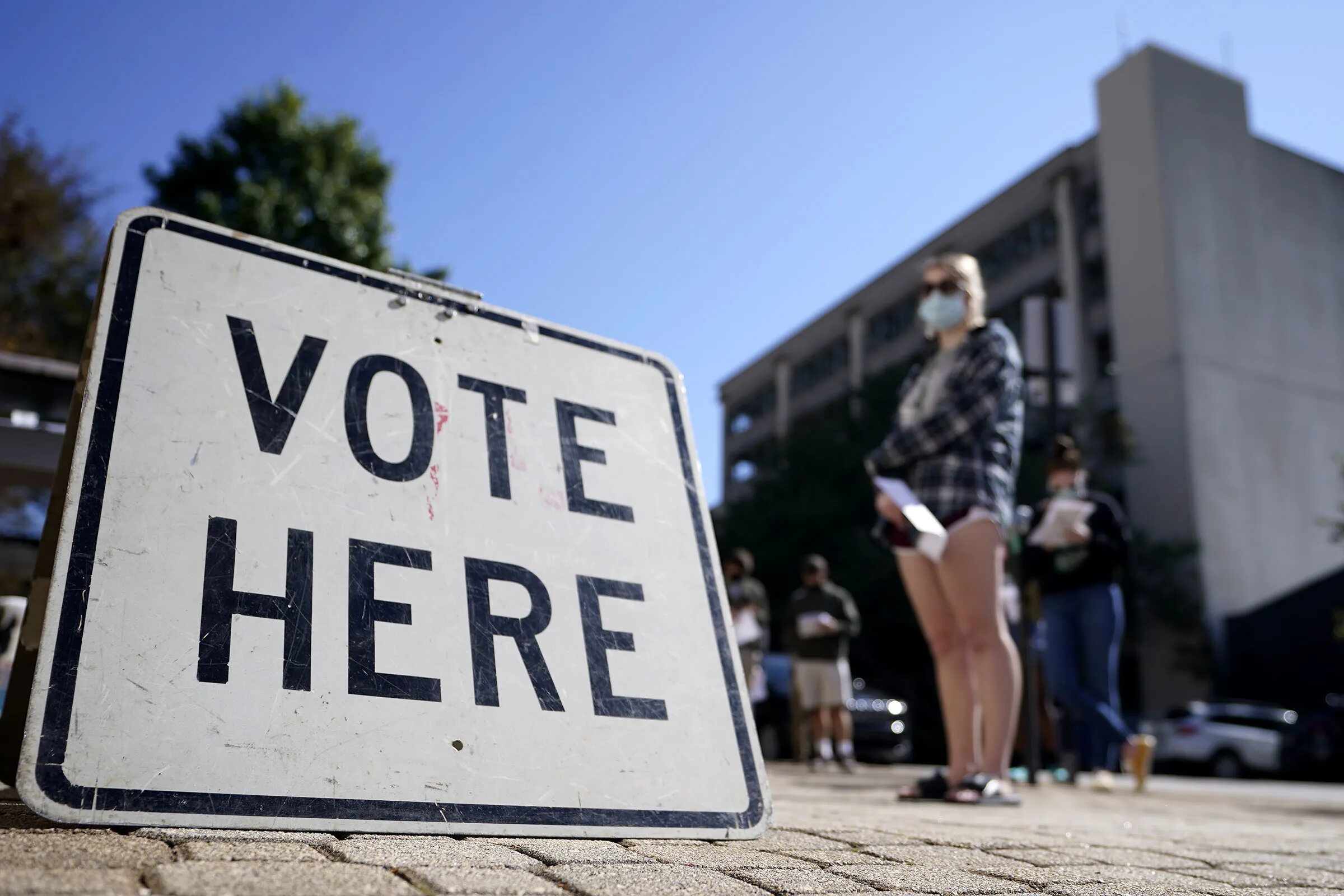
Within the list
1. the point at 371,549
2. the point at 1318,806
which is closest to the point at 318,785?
the point at 371,549

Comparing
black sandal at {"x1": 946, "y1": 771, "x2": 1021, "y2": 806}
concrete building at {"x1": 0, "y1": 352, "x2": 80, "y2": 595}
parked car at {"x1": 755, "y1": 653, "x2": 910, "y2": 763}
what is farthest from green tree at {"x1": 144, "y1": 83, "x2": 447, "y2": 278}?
black sandal at {"x1": 946, "y1": 771, "x2": 1021, "y2": 806}

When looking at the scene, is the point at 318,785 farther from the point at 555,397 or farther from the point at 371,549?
the point at 555,397

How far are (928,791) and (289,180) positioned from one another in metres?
19.6

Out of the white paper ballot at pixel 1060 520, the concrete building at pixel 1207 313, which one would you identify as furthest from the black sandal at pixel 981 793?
the concrete building at pixel 1207 313

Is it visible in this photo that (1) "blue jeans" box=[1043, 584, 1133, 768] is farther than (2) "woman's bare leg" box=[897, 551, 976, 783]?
Yes

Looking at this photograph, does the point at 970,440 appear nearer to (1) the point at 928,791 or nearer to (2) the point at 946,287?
(2) the point at 946,287

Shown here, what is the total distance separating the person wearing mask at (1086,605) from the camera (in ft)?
19.1

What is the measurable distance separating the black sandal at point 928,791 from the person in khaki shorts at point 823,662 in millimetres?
4776

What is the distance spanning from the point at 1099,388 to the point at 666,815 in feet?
111

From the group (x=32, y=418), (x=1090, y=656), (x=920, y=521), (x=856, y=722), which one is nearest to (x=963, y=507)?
(x=920, y=521)

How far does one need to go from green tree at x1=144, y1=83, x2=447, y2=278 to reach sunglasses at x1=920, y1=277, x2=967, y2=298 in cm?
1565

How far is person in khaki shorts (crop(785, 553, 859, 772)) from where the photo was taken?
882 cm

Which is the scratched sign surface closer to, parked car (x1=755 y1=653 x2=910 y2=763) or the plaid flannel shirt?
the plaid flannel shirt

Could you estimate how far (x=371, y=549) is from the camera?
1.73 metres
